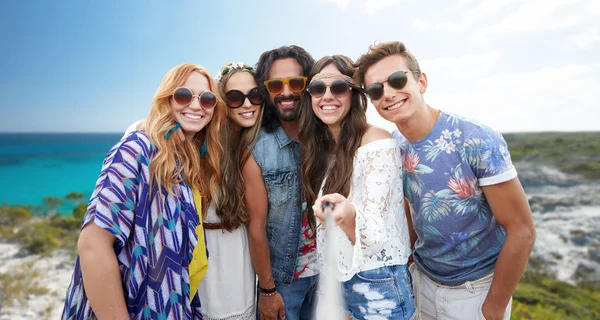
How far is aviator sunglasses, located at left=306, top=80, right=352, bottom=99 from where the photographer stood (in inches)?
109

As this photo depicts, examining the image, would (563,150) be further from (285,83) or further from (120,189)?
(120,189)

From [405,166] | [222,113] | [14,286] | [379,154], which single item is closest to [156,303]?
[222,113]

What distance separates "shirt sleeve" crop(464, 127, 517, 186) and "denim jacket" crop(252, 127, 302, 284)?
1.49 metres

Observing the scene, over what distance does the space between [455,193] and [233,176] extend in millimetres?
1820

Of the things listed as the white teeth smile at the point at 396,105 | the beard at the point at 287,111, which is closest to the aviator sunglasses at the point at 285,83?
the beard at the point at 287,111

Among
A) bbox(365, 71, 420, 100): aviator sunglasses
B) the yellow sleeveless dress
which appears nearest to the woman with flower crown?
the yellow sleeveless dress

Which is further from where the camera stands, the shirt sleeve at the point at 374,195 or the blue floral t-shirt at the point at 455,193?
the blue floral t-shirt at the point at 455,193

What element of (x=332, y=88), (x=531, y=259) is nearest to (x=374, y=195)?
(x=332, y=88)

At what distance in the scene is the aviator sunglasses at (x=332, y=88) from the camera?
2775 mm

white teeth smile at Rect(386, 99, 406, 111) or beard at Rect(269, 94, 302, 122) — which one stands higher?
beard at Rect(269, 94, 302, 122)

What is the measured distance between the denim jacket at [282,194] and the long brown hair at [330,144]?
4.5 inches

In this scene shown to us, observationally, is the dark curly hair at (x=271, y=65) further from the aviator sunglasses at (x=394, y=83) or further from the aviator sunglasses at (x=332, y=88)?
the aviator sunglasses at (x=394, y=83)

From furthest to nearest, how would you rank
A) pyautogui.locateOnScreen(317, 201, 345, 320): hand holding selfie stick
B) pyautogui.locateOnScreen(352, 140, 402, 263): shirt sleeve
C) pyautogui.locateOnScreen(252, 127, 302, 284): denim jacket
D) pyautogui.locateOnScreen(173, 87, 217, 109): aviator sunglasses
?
pyautogui.locateOnScreen(252, 127, 302, 284): denim jacket → pyautogui.locateOnScreen(173, 87, 217, 109): aviator sunglasses → pyautogui.locateOnScreen(352, 140, 402, 263): shirt sleeve → pyautogui.locateOnScreen(317, 201, 345, 320): hand holding selfie stick

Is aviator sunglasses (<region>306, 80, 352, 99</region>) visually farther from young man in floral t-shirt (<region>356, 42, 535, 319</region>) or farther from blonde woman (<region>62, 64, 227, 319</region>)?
blonde woman (<region>62, 64, 227, 319</region>)
